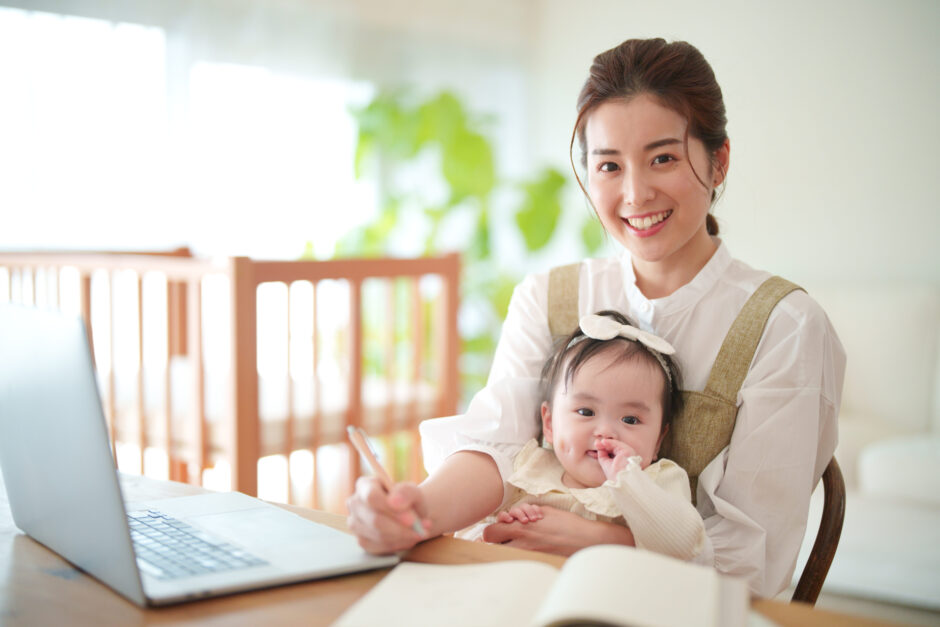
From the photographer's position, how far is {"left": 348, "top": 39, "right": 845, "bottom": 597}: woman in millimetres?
1078

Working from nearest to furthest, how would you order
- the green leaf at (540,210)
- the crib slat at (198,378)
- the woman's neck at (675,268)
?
the woman's neck at (675,268) → the crib slat at (198,378) → the green leaf at (540,210)

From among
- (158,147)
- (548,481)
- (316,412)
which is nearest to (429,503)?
(548,481)

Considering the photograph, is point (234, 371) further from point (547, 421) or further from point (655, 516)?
point (655, 516)

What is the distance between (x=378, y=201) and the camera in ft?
14.2

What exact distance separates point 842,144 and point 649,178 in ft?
7.89

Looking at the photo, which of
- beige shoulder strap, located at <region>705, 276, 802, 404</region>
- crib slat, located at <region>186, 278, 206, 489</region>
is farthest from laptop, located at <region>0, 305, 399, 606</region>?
crib slat, located at <region>186, 278, 206, 489</region>

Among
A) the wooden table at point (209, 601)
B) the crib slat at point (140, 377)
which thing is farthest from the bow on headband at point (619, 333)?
the crib slat at point (140, 377)

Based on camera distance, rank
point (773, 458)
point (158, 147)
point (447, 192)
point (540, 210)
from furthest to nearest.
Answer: point (447, 192) < point (540, 210) < point (158, 147) < point (773, 458)

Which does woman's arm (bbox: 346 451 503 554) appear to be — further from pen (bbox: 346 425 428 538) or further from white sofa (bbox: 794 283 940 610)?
white sofa (bbox: 794 283 940 610)

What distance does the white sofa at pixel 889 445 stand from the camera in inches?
89.9

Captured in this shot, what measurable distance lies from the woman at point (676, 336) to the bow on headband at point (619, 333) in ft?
0.26

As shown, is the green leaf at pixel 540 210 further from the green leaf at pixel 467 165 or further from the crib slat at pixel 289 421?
the crib slat at pixel 289 421

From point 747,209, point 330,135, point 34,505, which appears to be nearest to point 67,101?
point 330,135

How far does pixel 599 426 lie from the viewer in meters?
1.14
